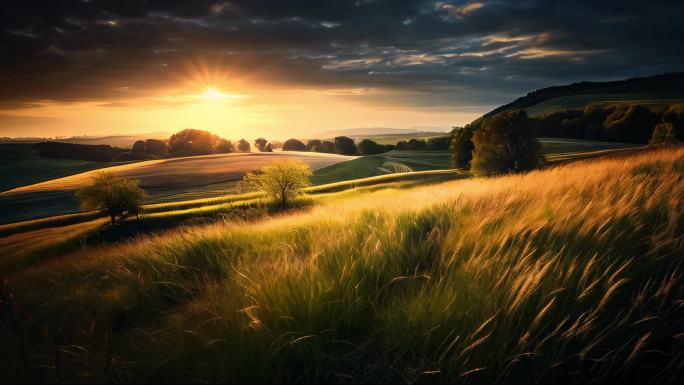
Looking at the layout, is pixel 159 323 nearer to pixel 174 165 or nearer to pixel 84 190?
pixel 84 190

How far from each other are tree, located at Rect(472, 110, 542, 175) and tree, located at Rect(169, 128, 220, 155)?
112 meters

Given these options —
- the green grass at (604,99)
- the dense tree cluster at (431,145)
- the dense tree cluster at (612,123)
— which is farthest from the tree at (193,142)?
the green grass at (604,99)

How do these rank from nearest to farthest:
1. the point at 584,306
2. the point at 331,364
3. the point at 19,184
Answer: the point at 331,364 < the point at 584,306 < the point at 19,184

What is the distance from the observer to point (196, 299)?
314cm

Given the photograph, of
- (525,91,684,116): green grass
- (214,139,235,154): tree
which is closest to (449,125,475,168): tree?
(525,91,684,116): green grass

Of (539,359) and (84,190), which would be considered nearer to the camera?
(539,359)

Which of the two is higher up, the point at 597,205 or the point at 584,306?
the point at 597,205

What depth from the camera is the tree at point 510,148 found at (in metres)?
41.1

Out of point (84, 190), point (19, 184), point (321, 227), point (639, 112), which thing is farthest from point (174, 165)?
point (639, 112)

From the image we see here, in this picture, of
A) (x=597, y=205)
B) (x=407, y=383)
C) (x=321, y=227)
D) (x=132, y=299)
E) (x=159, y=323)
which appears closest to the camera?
(x=407, y=383)

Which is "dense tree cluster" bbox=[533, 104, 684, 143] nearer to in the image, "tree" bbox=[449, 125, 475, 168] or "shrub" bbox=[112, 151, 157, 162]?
"tree" bbox=[449, 125, 475, 168]

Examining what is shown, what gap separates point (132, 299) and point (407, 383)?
296cm

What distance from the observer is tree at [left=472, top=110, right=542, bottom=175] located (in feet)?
135

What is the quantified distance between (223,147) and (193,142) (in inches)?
437
